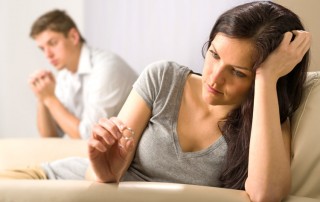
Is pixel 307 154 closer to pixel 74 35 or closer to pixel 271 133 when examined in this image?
pixel 271 133

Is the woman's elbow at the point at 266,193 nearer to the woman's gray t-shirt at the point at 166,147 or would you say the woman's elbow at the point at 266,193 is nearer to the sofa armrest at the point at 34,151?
the woman's gray t-shirt at the point at 166,147

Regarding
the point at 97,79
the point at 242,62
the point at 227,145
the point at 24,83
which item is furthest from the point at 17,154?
the point at 24,83

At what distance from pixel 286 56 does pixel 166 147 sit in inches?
13.6

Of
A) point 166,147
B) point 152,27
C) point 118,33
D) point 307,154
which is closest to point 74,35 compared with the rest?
point 118,33

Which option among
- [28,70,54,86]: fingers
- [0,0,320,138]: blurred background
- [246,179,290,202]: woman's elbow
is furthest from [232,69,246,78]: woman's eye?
[28,70,54,86]: fingers

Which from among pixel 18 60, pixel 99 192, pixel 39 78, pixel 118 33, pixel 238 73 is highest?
pixel 238 73

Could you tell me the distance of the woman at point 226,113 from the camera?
126 cm

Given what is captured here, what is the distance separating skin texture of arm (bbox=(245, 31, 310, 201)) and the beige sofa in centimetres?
3

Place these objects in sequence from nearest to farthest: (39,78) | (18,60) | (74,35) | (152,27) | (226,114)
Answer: (226,114), (152,27), (39,78), (74,35), (18,60)

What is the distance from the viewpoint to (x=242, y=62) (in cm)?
131

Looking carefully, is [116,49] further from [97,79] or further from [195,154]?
[195,154]

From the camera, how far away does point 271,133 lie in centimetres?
127

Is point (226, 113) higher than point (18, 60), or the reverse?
point (226, 113)

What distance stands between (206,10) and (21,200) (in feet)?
3.35
